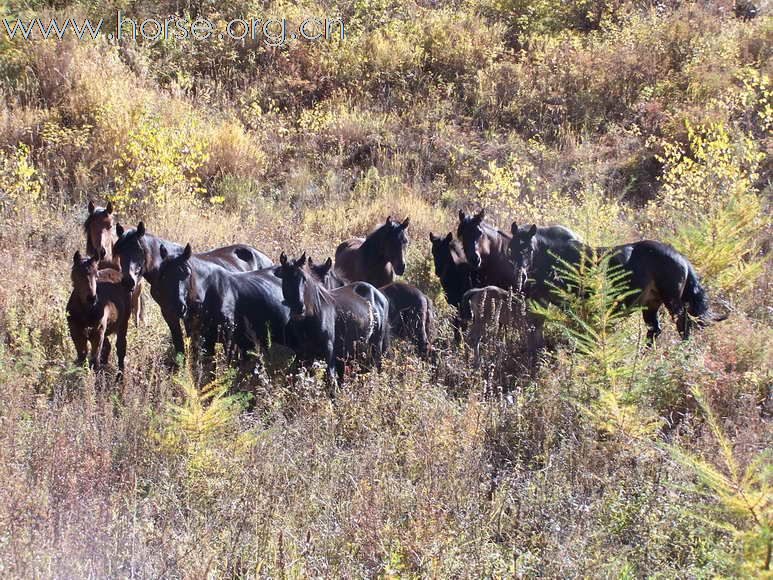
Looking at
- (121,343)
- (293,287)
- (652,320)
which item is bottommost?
(121,343)

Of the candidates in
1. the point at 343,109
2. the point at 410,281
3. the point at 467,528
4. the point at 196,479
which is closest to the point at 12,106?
the point at 343,109

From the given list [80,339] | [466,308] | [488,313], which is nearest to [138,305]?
[80,339]

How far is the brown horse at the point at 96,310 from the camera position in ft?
25.4

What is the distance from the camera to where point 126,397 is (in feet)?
22.7

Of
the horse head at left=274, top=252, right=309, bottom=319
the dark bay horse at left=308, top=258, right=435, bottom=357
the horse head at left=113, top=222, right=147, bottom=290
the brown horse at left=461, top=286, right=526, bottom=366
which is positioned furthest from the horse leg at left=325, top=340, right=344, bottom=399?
the horse head at left=113, top=222, right=147, bottom=290

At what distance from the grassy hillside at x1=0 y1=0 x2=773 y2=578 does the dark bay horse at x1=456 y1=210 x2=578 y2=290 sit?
0.49 metres

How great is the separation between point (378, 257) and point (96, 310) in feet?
12.3

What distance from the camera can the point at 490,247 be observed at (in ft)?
33.0

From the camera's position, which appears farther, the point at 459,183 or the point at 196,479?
the point at 459,183

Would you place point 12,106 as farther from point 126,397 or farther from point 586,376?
point 586,376

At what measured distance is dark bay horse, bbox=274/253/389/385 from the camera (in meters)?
7.79

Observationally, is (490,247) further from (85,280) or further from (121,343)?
(85,280)

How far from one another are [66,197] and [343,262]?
543 centimetres

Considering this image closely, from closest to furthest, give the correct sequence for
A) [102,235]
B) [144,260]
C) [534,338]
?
[144,260] < [534,338] < [102,235]
